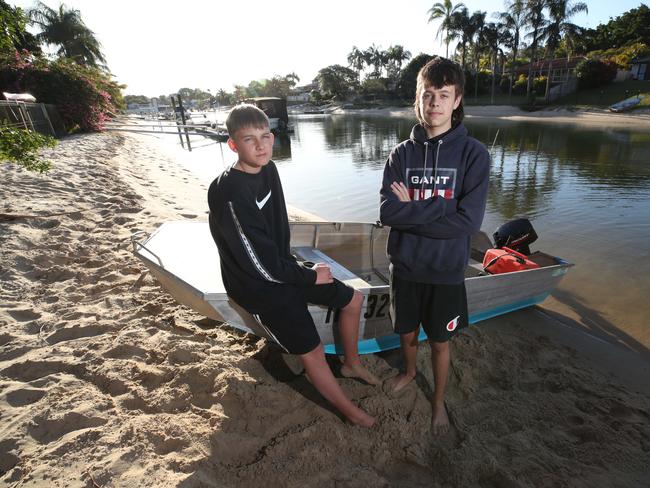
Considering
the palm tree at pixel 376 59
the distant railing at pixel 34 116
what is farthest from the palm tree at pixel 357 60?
the distant railing at pixel 34 116

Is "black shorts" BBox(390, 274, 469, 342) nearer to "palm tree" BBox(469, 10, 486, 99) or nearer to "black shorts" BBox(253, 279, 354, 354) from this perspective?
"black shorts" BBox(253, 279, 354, 354)

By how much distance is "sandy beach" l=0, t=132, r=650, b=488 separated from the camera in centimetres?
214

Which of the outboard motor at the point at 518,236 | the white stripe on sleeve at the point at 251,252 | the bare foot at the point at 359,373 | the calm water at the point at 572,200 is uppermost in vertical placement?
the white stripe on sleeve at the point at 251,252

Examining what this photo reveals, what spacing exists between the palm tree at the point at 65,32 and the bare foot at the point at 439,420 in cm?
4747

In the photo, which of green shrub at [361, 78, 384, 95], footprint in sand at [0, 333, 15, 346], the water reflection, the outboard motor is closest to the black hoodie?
footprint in sand at [0, 333, 15, 346]

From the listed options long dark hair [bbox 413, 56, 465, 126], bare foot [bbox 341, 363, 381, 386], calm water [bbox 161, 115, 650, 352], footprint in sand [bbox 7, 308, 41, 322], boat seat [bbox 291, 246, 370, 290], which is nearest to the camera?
long dark hair [bbox 413, 56, 465, 126]

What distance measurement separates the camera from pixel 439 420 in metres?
2.61

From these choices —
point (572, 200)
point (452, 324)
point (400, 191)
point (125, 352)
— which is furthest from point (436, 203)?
point (572, 200)

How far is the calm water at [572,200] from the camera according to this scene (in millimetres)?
5207

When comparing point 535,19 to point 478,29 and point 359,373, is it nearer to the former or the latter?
point 478,29

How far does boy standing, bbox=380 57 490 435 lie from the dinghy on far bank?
2.24ft

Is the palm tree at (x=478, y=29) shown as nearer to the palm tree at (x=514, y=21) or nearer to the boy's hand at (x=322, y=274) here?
the palm tree at (x=514, y=21)

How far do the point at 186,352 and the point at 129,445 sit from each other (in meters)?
0.94

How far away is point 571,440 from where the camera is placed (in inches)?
101
